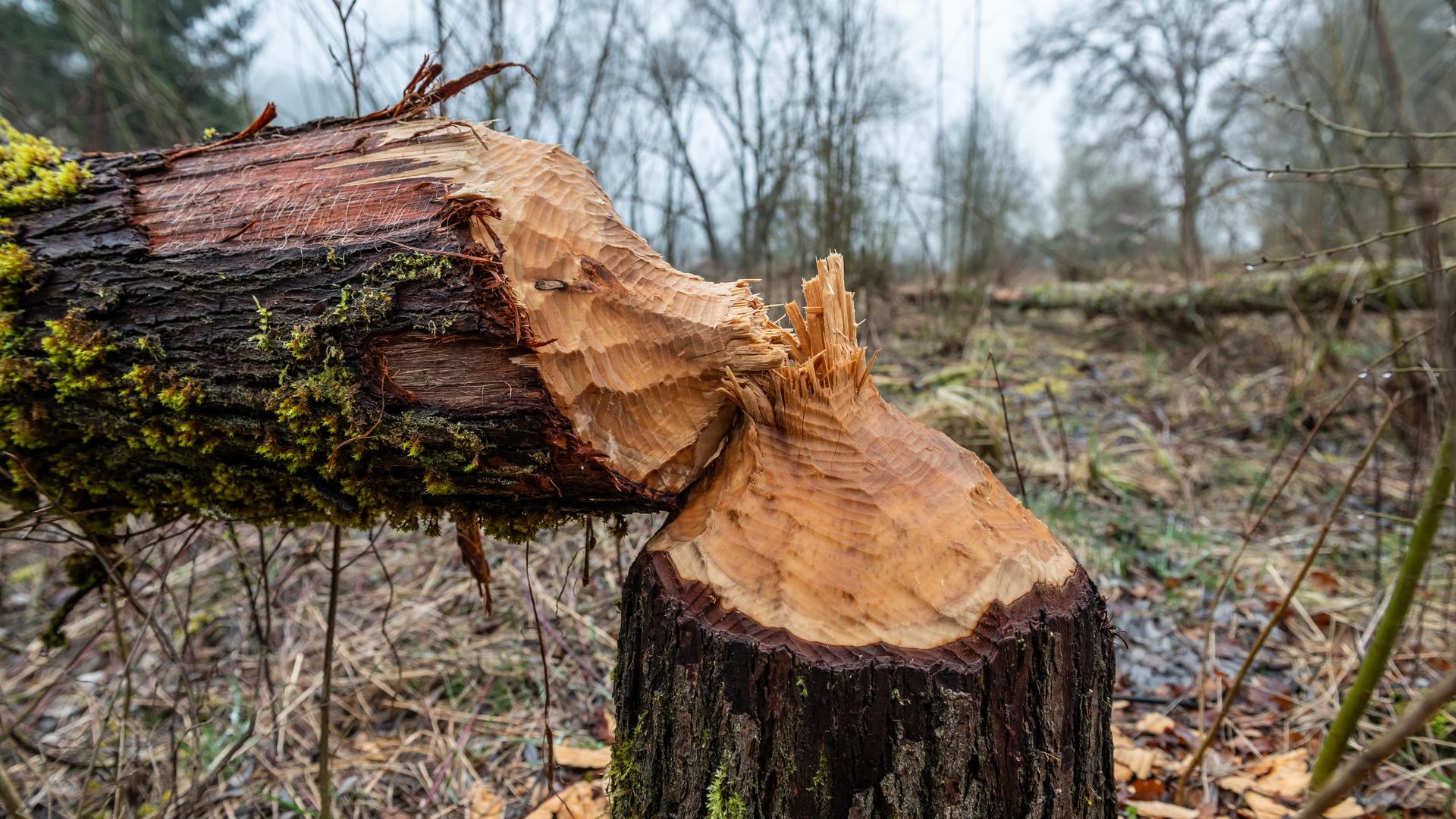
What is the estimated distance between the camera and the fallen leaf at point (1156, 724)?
207 centimetres

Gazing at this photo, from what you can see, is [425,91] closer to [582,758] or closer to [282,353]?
[282,353]

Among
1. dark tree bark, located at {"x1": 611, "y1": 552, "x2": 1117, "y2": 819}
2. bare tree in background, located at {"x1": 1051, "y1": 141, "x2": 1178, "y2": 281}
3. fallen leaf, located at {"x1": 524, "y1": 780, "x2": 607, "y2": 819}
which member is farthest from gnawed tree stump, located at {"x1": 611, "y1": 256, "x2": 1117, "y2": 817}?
bare tree in background, located at {"x1": 1051, "y1": 141, "x2": 1178, "y2": 281}

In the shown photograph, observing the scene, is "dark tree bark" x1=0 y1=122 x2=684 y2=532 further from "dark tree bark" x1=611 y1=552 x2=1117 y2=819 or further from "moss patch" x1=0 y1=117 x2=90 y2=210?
"dark tree bark" x1=611 y1=552 x2=1117 y2=819

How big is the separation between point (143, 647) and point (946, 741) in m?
3.28

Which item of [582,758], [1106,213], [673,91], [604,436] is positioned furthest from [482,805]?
[1106,213]

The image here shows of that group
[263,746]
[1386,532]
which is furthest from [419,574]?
[1386,532]

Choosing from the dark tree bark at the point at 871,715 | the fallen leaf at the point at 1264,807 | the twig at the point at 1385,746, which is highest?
the twig at the point at 1385,746

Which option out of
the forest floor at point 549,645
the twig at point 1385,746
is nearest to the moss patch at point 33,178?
the forest floor at point 549,645

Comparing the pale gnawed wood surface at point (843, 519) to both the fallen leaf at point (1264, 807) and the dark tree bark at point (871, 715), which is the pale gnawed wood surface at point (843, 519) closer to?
the dark tree bark at point (871, 715)

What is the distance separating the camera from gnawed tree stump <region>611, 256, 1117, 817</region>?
1027mm

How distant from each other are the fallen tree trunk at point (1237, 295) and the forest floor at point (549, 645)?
0.82 metres

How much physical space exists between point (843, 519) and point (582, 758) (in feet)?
4.25

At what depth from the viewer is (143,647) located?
279 cm

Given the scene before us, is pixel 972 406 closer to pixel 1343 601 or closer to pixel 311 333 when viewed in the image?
pixel 1343 601
